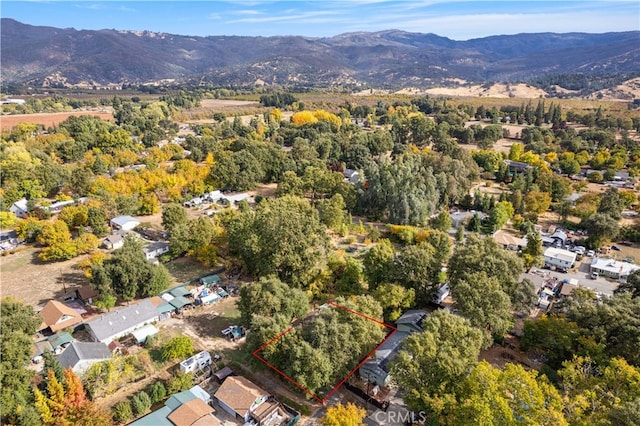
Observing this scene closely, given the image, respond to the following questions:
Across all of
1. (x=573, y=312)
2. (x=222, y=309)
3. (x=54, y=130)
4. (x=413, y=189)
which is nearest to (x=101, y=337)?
(x=222, y=309)

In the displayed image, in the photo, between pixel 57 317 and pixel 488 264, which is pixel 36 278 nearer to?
pixel 57 317

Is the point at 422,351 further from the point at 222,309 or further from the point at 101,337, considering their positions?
the point at 101,337

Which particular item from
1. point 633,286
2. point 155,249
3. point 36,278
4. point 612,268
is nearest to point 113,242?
point 155,249

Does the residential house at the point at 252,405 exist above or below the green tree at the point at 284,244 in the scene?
below

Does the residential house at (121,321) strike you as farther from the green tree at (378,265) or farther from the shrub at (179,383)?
the green tree at (378,265)

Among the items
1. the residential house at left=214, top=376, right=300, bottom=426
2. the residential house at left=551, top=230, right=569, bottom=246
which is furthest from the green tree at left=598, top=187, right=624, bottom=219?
the residential house at left=214, top=376, right=300, bottom=426

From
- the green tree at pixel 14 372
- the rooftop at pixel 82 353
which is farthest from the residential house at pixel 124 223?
the rooftop at pixel 82 353
